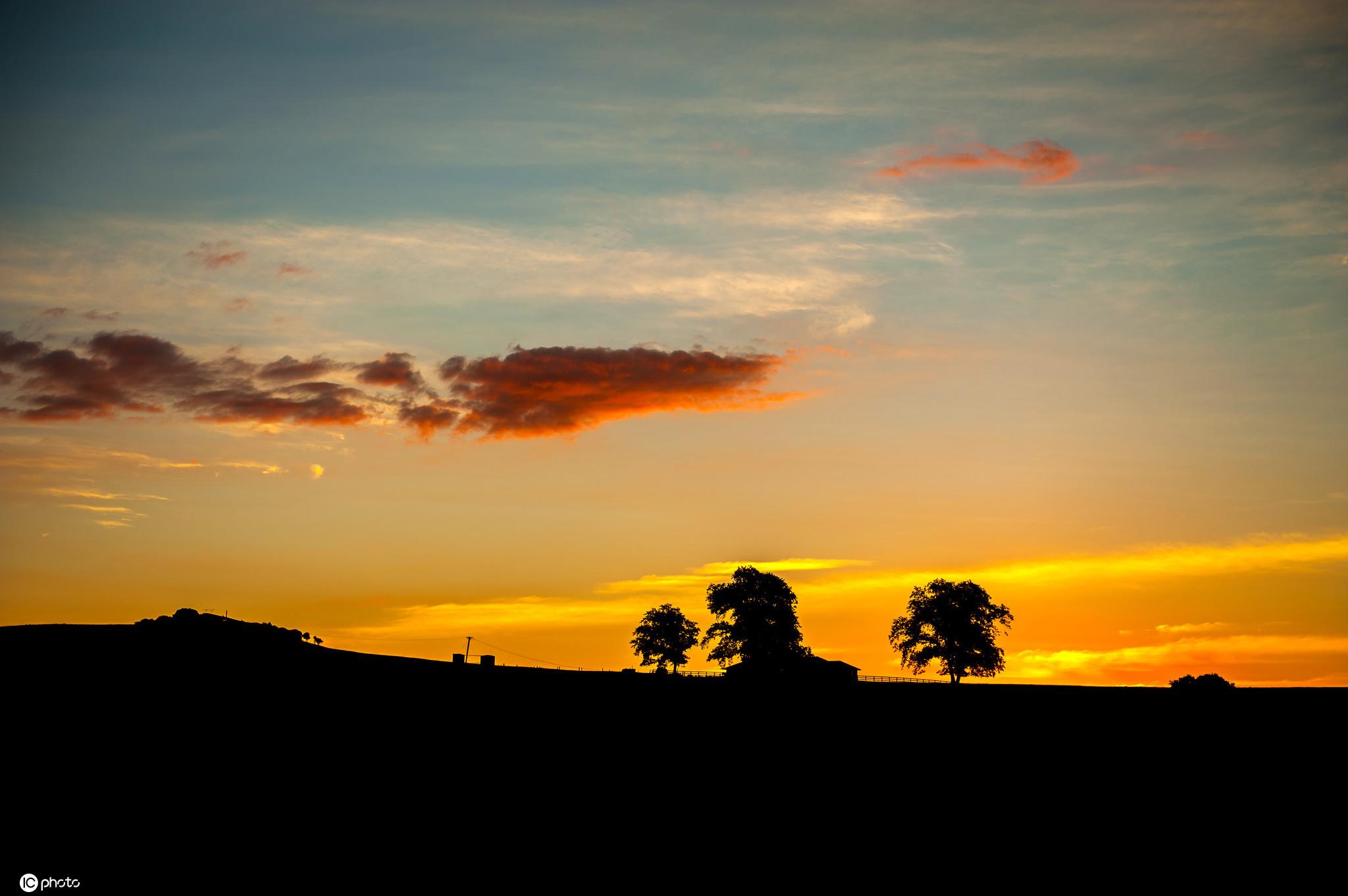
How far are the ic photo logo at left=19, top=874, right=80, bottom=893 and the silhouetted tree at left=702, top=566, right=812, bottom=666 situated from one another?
96.1 m

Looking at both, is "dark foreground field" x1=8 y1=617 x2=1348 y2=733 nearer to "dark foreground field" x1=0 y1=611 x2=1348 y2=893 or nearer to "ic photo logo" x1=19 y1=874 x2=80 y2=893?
"dark foreground field" x1=0 y1=611 x2=1348 y2=893

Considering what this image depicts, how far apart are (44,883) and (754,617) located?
100 meters

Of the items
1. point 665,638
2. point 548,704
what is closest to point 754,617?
point 665,638

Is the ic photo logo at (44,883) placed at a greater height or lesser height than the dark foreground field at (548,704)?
lesser

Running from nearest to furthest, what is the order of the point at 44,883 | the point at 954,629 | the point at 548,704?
the point at 44,883 < the point at 548,704 < the point at 954,629

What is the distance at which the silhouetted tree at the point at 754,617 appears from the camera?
119 meters

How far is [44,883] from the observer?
2348cm

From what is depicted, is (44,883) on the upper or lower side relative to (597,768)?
lower

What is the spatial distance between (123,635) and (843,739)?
80.4 ft

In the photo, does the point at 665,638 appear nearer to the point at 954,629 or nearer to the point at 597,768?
the point at 954,629

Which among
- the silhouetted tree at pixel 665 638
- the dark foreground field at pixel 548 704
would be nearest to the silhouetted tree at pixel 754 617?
the silhouetted tree at pixel 665 638

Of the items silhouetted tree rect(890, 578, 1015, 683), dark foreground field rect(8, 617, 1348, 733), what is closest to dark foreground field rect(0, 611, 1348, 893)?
dark foreground field rect(8, 617, 1348, 733)

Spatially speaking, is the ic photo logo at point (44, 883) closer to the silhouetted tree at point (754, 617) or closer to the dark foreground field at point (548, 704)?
the dark foreground field at point (548, 704)

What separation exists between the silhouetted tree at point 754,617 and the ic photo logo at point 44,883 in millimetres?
96120
